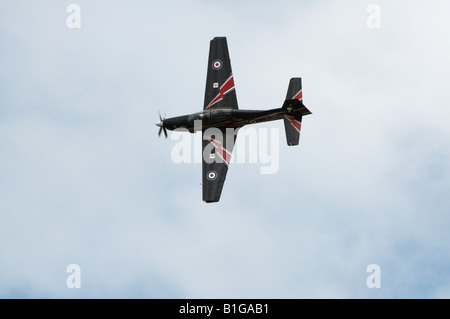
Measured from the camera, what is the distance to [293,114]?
5053cm

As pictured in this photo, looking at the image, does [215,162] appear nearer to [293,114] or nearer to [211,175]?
[211,175]

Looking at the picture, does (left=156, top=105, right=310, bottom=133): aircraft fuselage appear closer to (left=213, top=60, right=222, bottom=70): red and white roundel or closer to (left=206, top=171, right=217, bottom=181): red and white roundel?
(left=213, top=60, right=222, bottom=70): red and white roundel

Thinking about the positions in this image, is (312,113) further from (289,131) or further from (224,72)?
(224,72)

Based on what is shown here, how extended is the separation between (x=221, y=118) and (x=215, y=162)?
3.50m

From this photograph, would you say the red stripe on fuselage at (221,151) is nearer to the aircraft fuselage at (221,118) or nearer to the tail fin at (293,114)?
the aircraft fuselage at (221,118)

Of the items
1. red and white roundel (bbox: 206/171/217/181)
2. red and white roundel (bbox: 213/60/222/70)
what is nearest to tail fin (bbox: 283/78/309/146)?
red and white roundel (bbox: 206/171/217/181)

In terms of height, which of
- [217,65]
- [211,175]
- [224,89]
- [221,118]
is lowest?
[211,175]

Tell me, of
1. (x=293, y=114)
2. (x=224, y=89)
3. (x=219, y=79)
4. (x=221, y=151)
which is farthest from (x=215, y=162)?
(x=219, y=79)

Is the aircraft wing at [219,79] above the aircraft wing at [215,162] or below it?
above

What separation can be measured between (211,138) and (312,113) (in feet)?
23.3

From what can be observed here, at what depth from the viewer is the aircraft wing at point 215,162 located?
48875 millimetres

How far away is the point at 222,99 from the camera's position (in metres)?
52.8

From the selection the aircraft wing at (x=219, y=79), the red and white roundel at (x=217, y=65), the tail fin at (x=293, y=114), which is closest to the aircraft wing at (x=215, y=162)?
the aircraft wing at (x=219, y=79)
